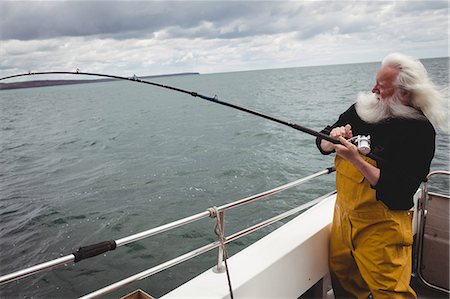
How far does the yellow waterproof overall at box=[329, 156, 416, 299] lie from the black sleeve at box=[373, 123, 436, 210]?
103 mm

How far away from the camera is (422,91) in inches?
68.6

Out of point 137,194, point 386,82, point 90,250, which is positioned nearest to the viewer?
point 90,250

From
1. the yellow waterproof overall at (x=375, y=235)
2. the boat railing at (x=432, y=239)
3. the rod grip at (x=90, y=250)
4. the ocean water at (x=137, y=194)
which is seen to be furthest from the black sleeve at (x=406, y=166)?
the rod grip at (x=90, y=250)

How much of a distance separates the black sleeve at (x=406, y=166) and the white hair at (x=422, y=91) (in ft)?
0.22

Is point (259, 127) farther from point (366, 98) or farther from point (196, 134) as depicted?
point (366, 98)

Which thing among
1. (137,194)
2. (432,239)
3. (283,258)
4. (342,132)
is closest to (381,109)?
(342,132)

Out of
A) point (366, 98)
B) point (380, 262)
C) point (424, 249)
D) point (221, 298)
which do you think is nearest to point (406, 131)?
point (366, 98)

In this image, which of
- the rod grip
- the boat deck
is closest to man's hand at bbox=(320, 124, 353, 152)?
the rod grip

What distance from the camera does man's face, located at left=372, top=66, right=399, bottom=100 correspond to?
1.80m

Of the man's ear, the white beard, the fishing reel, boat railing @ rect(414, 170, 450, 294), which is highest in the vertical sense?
the man's ear

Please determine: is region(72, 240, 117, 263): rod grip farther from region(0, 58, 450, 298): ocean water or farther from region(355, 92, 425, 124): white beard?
region(0, 58, 450, 298): ocean water

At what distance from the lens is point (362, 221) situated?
1924 mm

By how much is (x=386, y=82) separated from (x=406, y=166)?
46 centimetres

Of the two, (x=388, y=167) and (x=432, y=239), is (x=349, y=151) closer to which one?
(x=388, y=167)
